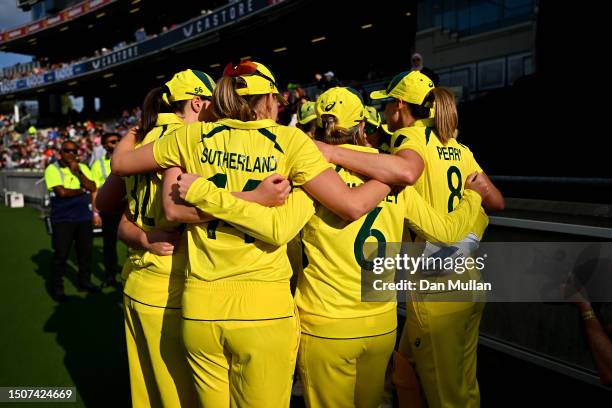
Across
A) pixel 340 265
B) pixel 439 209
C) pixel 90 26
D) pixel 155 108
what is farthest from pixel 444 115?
pixel 90 26

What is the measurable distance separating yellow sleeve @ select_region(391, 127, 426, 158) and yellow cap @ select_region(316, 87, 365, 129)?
0.27 meters

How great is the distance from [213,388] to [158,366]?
18.7 inches

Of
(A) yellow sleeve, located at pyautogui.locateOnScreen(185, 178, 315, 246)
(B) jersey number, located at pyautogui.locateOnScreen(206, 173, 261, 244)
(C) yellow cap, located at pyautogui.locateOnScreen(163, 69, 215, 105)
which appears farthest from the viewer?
(C) yellow cap, located at pyautogui.locateOnScreen(163, 69, 215, 105)

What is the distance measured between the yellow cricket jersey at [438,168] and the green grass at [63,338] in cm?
282

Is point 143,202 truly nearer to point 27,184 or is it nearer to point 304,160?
point 304,160

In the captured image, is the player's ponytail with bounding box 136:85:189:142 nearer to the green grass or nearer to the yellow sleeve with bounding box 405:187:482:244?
the yellow sleeve with bounding box 405:187:482:244

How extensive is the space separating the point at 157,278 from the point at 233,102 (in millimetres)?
957

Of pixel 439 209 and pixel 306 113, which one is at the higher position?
pixel 306 113

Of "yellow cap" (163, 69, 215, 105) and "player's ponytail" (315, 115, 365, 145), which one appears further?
"yellow cap" (163, 69, 215, 105)

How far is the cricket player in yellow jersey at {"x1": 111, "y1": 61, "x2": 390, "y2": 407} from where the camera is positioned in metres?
1.96

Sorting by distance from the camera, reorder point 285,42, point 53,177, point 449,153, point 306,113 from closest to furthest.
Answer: point 449,153, point 306,113, point 53,177, point 285,42

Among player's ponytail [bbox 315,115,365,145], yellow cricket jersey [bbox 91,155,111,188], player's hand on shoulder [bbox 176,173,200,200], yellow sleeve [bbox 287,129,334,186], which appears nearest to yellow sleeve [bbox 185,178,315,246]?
player's hand on shoulder [bbox 176,173,200,200]

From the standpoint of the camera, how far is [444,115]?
8.30 ft

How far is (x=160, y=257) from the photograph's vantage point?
7.69ft
